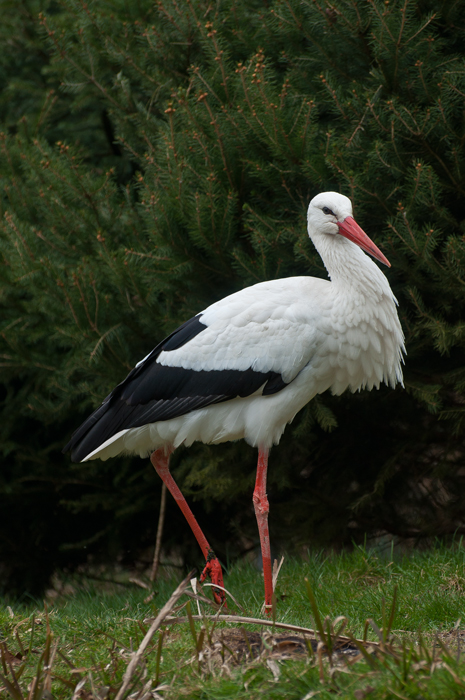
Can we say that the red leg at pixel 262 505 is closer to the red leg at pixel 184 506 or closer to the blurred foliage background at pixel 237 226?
the red leg at pixel 184 506

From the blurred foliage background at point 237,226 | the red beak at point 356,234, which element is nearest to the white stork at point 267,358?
the red beak at point 356,234

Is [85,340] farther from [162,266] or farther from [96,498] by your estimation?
[96,498]

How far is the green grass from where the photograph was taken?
7.06 feet

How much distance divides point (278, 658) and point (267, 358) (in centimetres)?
186

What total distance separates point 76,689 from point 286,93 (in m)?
3.78

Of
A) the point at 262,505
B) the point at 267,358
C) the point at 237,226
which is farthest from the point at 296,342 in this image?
the point at 237,226

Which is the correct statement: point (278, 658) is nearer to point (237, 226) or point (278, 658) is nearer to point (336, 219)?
point (336, 219)

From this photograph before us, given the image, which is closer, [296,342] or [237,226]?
[296,342]

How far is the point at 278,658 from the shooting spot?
2363mm

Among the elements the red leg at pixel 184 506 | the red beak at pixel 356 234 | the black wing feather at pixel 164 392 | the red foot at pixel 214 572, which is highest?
the red beak at pixel 356 234

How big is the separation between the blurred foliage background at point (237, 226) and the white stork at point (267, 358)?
1.45ft

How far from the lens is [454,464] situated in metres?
5.26

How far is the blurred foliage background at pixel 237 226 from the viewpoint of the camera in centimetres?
454

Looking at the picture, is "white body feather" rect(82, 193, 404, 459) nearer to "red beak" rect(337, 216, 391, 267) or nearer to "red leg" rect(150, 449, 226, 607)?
"red beak" rect(337, 216, 391, 267)
